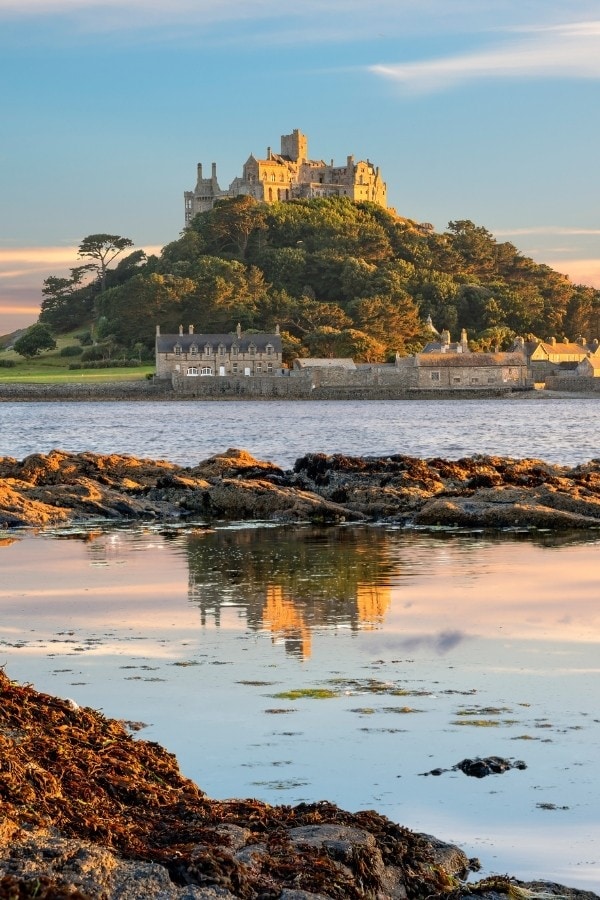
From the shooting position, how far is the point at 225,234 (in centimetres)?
17312

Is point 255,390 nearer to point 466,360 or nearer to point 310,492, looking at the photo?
point 466,360

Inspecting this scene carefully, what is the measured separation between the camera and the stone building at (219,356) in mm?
150125

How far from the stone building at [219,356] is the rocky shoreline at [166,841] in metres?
144

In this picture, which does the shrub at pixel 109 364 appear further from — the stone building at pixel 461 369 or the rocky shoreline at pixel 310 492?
the rocky shoreline at pixel 310 492

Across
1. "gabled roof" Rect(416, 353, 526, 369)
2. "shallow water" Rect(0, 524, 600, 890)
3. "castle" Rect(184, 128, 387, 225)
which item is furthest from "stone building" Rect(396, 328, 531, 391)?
"shallow water" Rect(0, 524, 600, 890)

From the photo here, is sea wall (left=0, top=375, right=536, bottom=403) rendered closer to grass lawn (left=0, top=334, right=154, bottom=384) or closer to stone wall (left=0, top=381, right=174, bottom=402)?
stone wall (left=0, top=381, right=174, bottom=402)

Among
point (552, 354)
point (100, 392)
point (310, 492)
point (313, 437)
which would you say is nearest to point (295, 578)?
point (310, 492)

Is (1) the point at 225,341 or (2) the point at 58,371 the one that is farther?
(2) the point at 58,371

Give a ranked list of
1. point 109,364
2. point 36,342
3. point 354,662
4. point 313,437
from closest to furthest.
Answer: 1. point 354,662
2. point 313,437
3. point 109,364
4. point 36,342

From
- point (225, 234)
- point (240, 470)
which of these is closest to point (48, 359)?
point (225, 234)

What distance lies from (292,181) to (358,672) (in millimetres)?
185227

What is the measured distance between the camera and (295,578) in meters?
13.8

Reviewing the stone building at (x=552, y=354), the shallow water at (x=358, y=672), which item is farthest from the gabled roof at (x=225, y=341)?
the shallow water at (x=358, y=672)

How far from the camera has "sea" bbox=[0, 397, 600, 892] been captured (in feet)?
21.5
